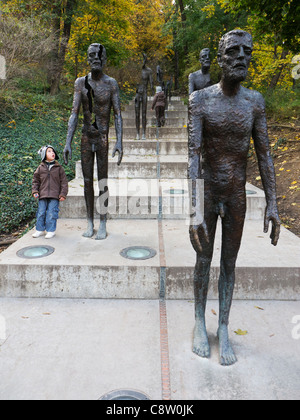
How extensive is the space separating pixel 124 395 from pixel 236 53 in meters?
2.41

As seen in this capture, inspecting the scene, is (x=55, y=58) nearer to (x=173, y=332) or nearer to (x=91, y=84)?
(x=91, y=84)

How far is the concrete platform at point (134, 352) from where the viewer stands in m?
2.30

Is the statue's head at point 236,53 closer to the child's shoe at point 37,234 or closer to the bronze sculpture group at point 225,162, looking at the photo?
the bronze sculpture group at point 225,162

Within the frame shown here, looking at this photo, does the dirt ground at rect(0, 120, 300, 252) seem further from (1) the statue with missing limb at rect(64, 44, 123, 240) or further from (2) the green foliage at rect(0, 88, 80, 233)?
(1) the statue with missing limb at rect(64, 44, 123, 240)

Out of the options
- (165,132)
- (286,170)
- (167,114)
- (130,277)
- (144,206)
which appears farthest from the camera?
(167,114)

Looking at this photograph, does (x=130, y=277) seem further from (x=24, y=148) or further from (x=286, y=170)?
(x=24, y=148)

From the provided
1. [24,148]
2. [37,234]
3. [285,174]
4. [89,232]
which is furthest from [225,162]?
[24,148]

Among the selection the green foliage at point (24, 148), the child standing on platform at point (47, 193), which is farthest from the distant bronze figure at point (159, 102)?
the child standing on platform at point (47, 193)

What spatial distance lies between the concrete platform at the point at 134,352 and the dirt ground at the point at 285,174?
2.49 m

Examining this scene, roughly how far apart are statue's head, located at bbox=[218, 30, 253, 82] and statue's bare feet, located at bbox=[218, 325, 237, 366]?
193cm

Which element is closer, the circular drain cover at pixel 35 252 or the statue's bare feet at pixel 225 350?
the statue's bare feet at pixel 225 350

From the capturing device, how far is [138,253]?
4.15 m

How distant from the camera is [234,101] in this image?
228 cm

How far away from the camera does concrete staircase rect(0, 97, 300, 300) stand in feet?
12.1
